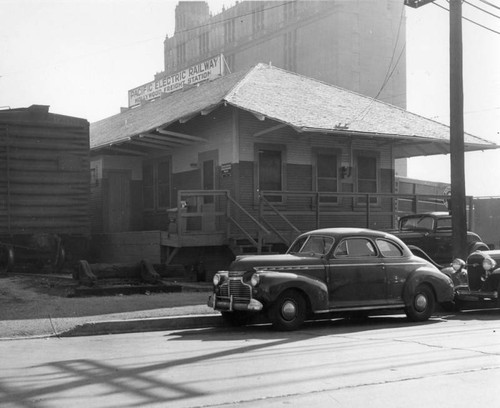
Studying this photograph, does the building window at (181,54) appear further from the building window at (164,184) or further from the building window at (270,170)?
the building window at (270,170)

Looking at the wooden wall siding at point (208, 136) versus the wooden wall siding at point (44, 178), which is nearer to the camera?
the wooden wall siding at point (44, 178)

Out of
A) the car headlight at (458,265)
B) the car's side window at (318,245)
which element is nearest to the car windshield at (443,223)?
the car headlight at (458,265)

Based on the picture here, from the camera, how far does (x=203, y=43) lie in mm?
74688

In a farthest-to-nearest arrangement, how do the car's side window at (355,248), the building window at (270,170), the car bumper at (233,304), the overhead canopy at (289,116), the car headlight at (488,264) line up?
the building window at (270,170) → the overhead canopy at (289,116) → the car headlight at (488,264) → the car's side window at (355,248) → the car bumper at (233,304)

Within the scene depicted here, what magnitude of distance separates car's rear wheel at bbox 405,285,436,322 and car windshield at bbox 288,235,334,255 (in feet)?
6.00

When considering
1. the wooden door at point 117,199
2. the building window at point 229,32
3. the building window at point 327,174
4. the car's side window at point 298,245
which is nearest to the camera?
the car's side window at point 298,245

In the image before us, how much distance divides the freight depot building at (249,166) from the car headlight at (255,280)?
6.64 m

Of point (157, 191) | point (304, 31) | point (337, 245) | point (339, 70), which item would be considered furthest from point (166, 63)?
point (337, 245)

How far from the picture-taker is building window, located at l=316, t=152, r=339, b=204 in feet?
68.3

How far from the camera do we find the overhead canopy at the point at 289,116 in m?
18.3

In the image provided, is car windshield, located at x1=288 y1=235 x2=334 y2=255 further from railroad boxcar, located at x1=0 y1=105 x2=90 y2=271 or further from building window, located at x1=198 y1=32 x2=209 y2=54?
building window, located at x1=198 y1=32 x2=209 y2=54

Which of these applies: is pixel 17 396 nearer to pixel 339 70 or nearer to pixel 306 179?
pixel 306 179

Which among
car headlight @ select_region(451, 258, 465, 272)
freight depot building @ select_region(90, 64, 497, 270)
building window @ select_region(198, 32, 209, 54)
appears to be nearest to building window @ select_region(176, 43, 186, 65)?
building window @ select_region(198, 32, 209, 54)

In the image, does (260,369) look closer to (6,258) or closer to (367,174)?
(6,258)
